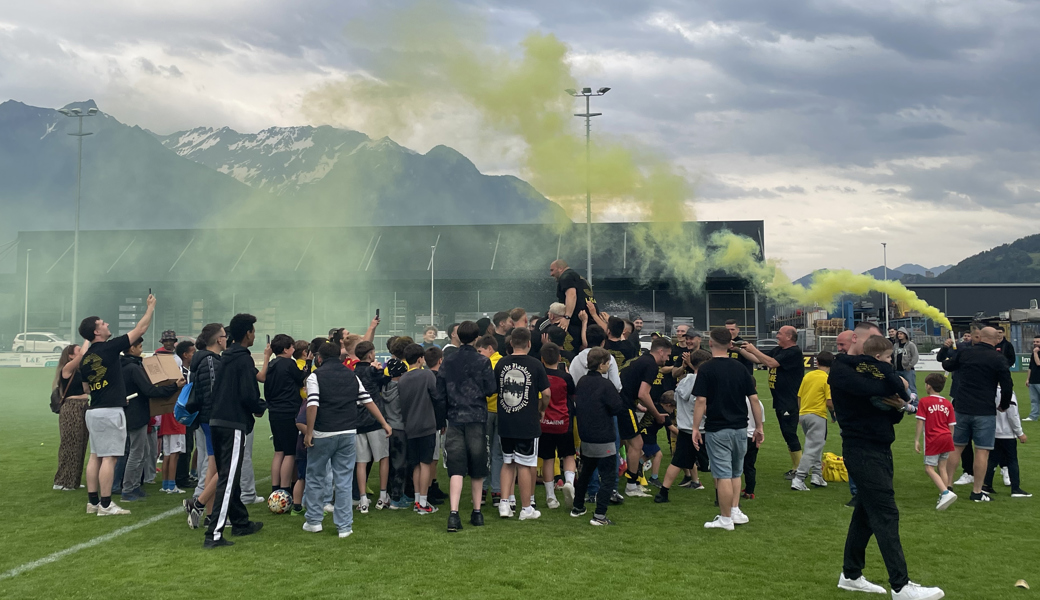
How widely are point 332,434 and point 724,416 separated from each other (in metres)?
3.67

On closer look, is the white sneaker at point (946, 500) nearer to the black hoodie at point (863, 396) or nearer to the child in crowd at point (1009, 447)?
the child in crowd at point (1009, 447)

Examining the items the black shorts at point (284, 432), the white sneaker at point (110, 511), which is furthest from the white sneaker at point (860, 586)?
the white sneaker at point (110, 511)

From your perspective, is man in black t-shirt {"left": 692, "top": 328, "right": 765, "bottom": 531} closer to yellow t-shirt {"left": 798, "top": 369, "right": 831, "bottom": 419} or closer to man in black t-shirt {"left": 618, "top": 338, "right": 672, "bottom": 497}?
man in black t-shirt {"left": 618, "top": 338, "right": 672, "bottom": 497}

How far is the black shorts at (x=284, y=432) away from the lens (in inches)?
295

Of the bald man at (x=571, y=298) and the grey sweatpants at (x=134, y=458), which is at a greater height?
the bald man at (x=571, y=298)

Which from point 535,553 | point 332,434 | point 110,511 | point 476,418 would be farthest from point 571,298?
point 110,511

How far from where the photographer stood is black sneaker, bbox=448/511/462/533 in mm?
6836

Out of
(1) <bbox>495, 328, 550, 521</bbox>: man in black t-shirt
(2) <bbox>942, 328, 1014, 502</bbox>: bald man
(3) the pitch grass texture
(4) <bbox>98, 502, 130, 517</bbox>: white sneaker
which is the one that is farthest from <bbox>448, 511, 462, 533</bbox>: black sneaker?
(2) <bbox>942, 328, 1014, 502</bbox>: bald man

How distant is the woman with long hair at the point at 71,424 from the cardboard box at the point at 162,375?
2.46ft

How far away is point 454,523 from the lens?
6848mm

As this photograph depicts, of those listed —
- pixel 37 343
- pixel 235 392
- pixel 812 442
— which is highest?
pixel 235 392

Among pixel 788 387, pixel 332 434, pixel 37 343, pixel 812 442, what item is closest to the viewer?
pixel 332 434

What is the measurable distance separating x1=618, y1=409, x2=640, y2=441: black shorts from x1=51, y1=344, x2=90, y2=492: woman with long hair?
623 cm

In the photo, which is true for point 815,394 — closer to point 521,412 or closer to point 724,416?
point 724,416
